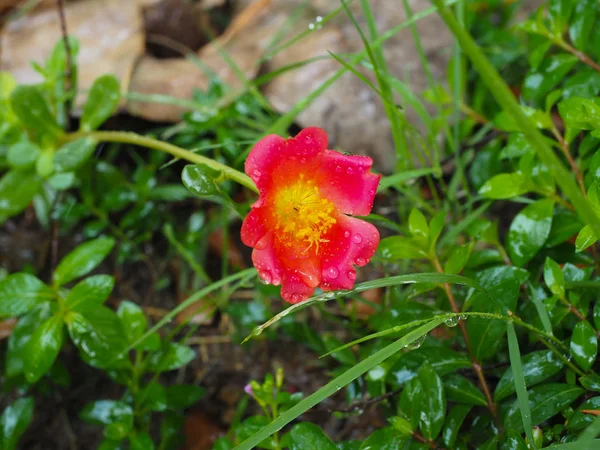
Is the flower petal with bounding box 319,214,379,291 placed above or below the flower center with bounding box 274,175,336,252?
below

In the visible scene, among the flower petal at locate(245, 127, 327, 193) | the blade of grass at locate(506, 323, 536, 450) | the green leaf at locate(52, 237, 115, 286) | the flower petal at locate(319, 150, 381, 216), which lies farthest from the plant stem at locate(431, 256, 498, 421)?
the green leaf at locate(52, 237, 115, 286)

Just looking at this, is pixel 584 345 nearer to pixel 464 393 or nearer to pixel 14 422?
pixel 464 393

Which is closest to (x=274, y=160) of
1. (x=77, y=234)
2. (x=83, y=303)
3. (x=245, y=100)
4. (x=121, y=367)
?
(x=83, y=303)

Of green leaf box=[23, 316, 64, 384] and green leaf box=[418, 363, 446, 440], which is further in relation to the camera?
green leaf box=[23, 316, 64, 384]

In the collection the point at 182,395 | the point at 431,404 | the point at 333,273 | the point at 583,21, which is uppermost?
the point at 583,21

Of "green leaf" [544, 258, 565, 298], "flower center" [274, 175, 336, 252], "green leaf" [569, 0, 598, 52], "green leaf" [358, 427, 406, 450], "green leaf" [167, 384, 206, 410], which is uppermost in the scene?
"green leaf" [569, 0, 598, 52]

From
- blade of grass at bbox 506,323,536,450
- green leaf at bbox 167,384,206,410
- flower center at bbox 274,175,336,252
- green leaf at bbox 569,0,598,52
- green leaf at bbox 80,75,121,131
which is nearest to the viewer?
blade of grass at bbox 506,323,536,450

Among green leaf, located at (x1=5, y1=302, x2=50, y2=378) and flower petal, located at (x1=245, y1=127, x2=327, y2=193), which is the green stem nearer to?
flower petal, located at (x1=245, y1=127, x2=327, y2=193)

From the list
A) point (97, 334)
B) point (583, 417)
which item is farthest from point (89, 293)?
point (583, 417)
